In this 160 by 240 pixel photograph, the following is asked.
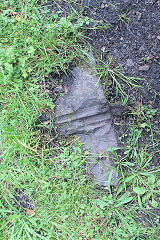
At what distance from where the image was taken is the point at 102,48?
2254mm

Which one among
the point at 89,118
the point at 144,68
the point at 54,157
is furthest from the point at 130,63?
the point at 54,157

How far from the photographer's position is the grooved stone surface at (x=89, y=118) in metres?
2.21

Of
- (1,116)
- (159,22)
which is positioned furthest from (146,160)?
(1,116)

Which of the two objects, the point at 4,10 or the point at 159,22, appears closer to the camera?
the point at 159,22

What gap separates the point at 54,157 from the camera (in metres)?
2.30

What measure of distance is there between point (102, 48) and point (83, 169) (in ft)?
4.41

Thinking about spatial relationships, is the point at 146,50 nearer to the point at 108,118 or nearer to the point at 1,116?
the point at 108,118

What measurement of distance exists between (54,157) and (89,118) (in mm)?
586

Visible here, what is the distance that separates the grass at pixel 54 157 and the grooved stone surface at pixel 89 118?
0.11 m

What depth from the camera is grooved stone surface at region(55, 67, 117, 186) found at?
7.23ft

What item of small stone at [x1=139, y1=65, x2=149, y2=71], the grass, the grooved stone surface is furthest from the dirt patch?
the grooved stone surface

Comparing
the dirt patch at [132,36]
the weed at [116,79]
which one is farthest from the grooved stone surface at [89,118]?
the dirt patch at [132,36]

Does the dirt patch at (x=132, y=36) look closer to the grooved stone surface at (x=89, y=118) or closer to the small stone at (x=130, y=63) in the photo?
the small stone at (x=130, y=63)

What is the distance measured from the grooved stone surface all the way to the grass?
0.37 feet
